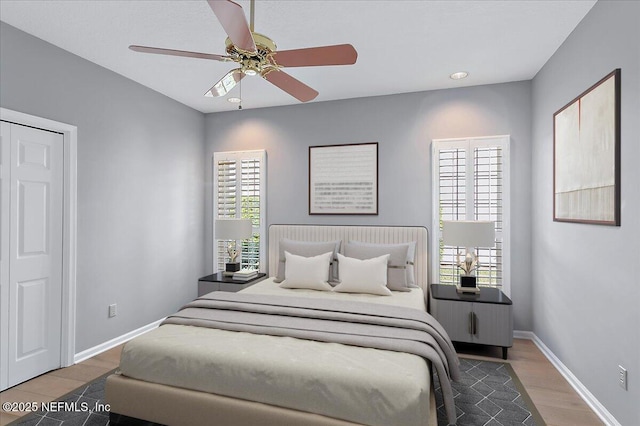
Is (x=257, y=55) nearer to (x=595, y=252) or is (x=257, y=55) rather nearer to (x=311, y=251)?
(x=311, y=251)

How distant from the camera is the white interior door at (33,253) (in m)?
2.71

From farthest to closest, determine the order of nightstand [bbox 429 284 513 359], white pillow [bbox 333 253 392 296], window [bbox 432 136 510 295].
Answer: window [bbox 432 136 510 295] → white pillow [bbox 333 253 392 296] → nightstand [bbox 429 284 513 359]

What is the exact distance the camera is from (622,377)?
6.79 ft

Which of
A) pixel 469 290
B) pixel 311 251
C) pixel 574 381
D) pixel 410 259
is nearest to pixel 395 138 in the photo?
pixel 410 259

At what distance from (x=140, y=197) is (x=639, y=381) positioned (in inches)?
173

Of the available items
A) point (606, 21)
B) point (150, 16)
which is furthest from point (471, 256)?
point (150, 16)

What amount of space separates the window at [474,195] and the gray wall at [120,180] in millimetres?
3160

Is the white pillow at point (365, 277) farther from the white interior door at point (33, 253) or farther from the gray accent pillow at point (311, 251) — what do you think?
the white interior door at point (33, 253)

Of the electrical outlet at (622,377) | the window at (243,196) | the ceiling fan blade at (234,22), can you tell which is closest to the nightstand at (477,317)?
the electrical outlet at (622,377)

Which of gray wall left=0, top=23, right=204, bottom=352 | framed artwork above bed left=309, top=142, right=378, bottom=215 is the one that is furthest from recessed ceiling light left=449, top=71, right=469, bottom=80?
gray wall left=0, top=23, right=204, bottom=352

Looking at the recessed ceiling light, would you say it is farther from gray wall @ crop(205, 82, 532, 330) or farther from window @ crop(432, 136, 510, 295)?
window @ crop(432, 136, 510, 295)

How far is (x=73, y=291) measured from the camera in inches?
122

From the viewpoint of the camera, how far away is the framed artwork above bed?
13.9 feet

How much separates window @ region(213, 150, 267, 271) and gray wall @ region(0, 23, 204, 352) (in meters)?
0.28
